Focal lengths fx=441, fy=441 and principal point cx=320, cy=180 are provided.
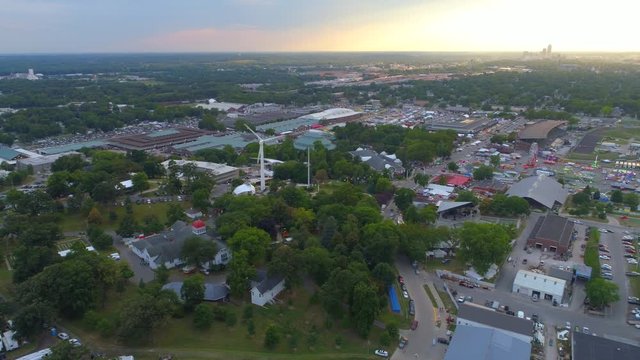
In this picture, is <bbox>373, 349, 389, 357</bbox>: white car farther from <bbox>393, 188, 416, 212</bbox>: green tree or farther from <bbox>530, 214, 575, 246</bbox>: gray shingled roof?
<bbox>393, 188, 416, 212</bbox>: green tree

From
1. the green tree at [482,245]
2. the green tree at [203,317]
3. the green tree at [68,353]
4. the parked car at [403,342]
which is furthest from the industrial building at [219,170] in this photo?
the parked car at [403,342]

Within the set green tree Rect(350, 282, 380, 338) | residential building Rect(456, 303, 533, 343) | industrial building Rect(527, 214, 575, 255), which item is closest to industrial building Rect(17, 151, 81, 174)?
green tree Rect(350, 282, 380, 338)

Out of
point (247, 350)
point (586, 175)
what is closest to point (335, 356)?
point (247, 350)

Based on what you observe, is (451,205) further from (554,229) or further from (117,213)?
(117,213)

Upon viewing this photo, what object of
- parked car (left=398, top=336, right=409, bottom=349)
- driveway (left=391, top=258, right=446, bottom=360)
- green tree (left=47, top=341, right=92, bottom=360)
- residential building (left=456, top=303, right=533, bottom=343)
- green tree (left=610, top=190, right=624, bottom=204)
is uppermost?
green tree (left=47, top=341, right=92, bottom=360)

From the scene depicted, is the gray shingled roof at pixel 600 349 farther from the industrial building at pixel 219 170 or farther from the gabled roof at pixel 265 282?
the industrial building at pixel 219 170

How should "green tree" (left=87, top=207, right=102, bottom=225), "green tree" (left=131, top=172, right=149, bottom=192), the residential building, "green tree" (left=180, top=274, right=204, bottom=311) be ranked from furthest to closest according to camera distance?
"green tree" (left=131, top=172, right=149, bottom=192), "green tree" (left=87, top=207, right=102, bottom=225), "green tree" (left=180, top=274, right=204, bottom=311), the residential building
